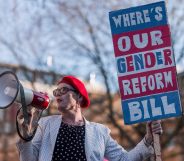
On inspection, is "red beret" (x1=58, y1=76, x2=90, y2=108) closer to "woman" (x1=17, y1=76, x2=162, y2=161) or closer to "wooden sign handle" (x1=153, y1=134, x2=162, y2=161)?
"woman" (x1=17, y1=76, x2=162, y2=161)

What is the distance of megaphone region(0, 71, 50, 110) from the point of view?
132 inches

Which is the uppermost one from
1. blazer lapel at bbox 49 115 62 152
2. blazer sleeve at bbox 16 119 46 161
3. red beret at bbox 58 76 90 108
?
red beret at bbox 58 76 90 108

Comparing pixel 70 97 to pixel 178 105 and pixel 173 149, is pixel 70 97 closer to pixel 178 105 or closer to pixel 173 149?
pixel 178 105

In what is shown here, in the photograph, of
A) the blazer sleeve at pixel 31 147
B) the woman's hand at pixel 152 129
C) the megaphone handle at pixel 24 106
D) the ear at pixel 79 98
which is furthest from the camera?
the ear at pixel 79 98

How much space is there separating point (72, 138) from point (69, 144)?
5cm

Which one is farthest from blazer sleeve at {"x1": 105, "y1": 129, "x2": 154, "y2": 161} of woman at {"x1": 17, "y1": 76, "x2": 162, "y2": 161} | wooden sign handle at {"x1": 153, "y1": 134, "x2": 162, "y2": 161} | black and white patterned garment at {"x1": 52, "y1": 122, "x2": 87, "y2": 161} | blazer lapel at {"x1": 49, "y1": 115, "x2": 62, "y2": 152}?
blazer lapel at {"x1": 49, "y1": 115, "x2": 62, "y2": 152}

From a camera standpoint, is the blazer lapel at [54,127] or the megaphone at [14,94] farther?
the blazer lapel at [54,127]

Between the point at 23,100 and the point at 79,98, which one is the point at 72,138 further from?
the point at 23,100

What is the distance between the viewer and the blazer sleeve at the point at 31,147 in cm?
347

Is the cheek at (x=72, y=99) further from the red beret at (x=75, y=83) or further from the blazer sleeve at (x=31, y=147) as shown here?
the blazer sleeve at (x=31, y=147)

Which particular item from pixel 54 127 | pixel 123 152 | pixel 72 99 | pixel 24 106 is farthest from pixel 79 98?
pixel 24 106

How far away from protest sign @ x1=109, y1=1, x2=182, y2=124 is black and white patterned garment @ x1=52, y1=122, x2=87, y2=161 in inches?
15.1

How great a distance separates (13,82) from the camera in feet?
11.2

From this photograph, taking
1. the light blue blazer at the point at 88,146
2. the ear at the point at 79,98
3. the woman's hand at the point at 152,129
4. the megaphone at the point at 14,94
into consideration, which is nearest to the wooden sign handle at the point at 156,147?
the woman's hand at the point at 152,129
